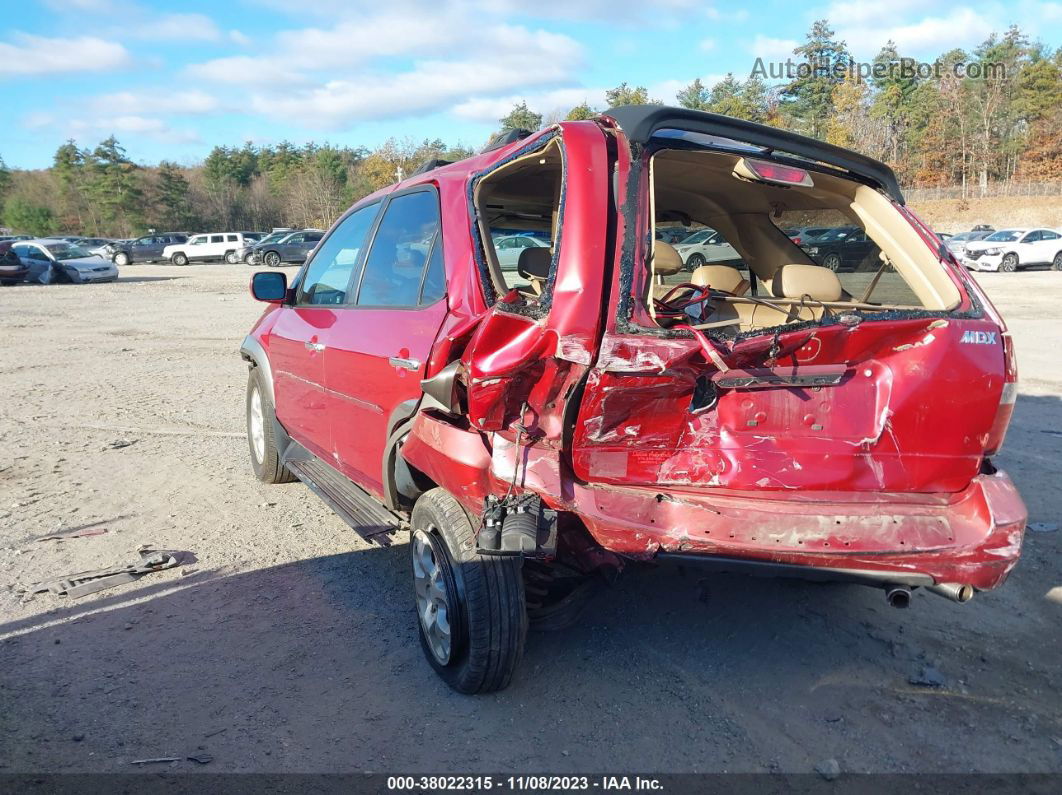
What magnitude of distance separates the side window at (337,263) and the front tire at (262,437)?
31.5 inches

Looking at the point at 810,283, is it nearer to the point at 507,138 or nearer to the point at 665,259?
the point at 665,259

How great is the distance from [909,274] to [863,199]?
39 centimetres

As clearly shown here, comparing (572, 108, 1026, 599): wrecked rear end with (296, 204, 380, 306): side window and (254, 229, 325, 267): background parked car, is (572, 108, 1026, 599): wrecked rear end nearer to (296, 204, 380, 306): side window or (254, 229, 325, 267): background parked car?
(296, 204, 380, 306): side window

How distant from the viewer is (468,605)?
276 cm

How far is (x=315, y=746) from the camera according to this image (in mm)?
2695

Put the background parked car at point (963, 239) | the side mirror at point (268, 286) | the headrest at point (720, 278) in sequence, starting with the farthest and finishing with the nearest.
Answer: the background parked car at point (963, 239)
the side mirror at point (268, 286)
the headrest at point (720, 278)

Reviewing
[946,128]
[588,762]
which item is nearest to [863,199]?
[588,762]

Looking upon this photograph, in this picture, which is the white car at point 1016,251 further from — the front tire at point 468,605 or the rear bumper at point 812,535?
the front tire at point 468,605

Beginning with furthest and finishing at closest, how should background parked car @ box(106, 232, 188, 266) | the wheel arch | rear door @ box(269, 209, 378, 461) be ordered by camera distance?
background parked car @ box(106, 232, 188, 266)
the wheel arch
rear door @ box(269, 209, 378, 461)

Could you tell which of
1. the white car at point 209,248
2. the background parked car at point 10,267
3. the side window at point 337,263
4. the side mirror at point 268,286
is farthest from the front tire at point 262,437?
the white car at point 209,248

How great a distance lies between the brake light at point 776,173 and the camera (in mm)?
3020

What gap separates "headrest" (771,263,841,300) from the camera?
3.62 m

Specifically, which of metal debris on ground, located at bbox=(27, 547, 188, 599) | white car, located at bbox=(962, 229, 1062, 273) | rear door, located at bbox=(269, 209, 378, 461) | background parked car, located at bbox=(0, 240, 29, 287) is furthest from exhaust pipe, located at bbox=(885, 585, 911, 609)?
background parked car, located at bbox=(0, 240, 29, 287)

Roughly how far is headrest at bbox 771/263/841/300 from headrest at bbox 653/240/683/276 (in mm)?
883
